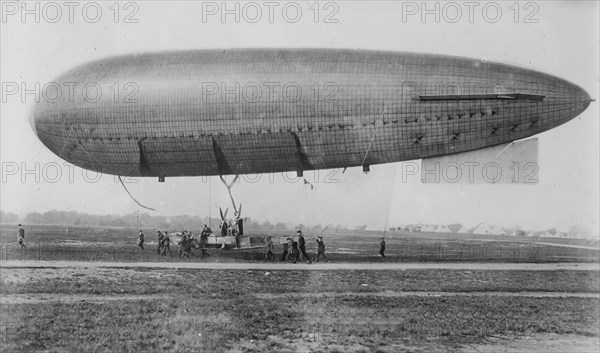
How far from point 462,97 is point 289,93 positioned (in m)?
4.35

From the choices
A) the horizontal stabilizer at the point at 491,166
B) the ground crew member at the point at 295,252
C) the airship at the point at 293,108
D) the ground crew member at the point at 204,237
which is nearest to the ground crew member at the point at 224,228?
the ground crew member at the point at 204,237

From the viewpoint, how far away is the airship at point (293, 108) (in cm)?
1352

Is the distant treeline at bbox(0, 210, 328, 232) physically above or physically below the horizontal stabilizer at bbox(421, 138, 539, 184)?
below

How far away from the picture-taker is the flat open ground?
961 cm

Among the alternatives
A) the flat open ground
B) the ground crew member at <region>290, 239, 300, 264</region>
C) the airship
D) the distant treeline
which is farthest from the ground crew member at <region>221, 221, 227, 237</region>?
the distant treeline

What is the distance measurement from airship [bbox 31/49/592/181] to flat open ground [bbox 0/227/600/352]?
10.6 ft

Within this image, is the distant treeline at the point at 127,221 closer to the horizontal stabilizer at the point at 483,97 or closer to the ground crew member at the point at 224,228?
the ground crew member at the point at 224,228

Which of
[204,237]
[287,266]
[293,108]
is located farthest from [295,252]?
[293,108]

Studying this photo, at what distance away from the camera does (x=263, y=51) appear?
14711mm

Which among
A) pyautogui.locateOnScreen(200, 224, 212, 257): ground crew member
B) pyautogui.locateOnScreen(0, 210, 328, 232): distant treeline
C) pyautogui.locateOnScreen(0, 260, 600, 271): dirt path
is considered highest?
pyautogui.locateOnScreen(200, 224, 212, 257): ground crew member

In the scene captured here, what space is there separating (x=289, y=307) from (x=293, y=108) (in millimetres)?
5335

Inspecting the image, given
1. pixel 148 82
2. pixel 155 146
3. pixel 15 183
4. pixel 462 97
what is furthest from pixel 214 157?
pixel 462 97

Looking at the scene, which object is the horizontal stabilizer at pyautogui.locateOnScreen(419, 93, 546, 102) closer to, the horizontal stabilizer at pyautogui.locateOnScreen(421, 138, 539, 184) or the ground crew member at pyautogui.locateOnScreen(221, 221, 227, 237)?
the horizontal stabilizer at pyautogui.locateOnScreen(421, 138, 539, 184)

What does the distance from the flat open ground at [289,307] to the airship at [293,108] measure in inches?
128
